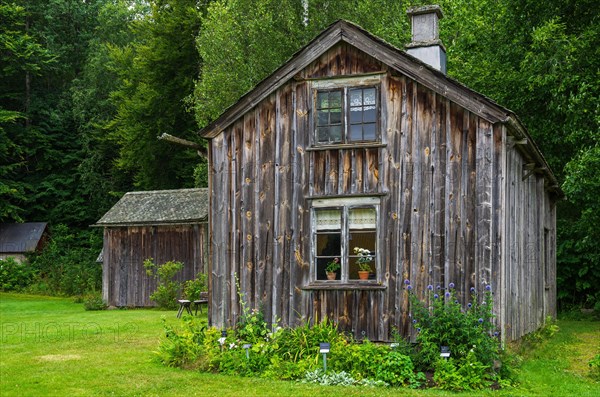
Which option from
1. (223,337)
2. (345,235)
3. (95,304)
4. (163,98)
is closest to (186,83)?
(163,98)

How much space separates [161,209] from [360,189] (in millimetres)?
15270

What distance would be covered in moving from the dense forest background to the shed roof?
1188mm

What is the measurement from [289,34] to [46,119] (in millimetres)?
21350

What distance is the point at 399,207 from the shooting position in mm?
13992

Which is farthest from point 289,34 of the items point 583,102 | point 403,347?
point 403,347

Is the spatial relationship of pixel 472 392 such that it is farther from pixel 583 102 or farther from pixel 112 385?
pixel 583 102

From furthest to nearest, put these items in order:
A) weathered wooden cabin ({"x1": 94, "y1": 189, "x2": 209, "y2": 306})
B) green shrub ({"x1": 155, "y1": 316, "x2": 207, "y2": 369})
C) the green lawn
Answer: weathered wooden cabin ({"x1": 94, "y1": 189, "x2": 209, "y2": 306})
green shrub ({"x1": 155, "y1": 316, "x2": 207, "y2": 369})
the green lawn

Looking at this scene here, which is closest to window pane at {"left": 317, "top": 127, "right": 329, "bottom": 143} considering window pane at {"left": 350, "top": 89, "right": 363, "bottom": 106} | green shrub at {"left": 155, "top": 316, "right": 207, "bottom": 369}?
window pane at {"left": 350, "top": 89, "right": 363, "bottom": 106}

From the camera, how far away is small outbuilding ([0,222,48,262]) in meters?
40.4

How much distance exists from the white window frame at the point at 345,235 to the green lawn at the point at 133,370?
107 inches

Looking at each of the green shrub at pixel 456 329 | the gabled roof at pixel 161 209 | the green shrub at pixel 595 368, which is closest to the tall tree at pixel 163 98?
the gabled roof at pixel 161 209

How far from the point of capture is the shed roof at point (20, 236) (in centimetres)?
4056

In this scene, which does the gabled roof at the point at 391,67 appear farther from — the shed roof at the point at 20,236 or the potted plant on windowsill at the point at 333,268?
the shed roof at the point at 20,236

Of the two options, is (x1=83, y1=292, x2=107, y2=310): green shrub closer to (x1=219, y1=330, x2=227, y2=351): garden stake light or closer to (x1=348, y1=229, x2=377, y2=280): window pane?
(x1=219, y1=330, x2=227, y2=351): garden stake light
